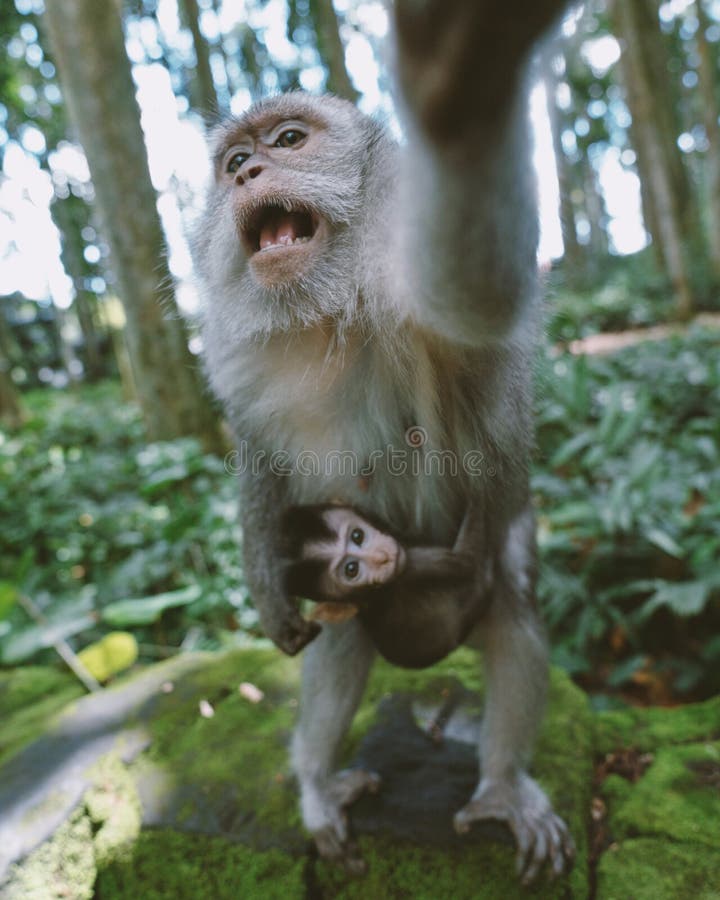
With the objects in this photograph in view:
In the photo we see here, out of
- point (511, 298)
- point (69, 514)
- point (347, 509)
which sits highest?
point (511, 298)

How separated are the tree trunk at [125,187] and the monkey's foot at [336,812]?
4.58m

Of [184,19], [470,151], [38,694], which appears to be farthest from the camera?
[184,19]

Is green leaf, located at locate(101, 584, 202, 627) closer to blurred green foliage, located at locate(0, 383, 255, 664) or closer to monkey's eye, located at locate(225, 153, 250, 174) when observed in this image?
blurred green foliage, located at locate(0, 383, 255, 664)

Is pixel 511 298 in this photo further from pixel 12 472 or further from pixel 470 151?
pixel 12 472

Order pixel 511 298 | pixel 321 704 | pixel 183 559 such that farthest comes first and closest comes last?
pixel 183 559, pixel 321 704, pixel 511 298

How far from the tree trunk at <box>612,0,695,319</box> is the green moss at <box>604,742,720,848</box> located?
10.3 meters

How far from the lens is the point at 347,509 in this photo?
7.43ft

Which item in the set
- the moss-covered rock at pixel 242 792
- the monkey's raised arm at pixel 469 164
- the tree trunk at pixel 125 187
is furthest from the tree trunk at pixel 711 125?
the monkey's raised arm at pixel 469 164

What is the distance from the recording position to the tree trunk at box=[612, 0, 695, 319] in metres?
11.1

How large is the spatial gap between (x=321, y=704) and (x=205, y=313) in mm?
1524

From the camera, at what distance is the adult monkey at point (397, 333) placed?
41.3 inches

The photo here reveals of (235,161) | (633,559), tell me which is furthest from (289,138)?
(633,559)

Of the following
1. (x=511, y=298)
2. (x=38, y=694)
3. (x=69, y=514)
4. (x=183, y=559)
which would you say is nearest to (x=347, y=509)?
(x=511, y=298)

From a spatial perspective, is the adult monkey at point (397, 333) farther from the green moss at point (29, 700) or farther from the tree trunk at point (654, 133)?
the tree trunk at point (654, 133)
